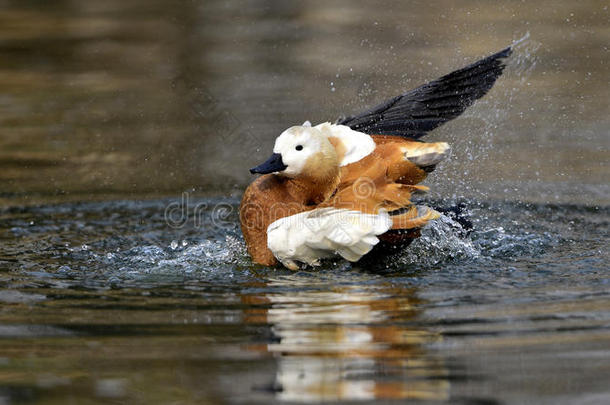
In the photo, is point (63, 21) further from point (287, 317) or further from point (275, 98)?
point (287, 317)

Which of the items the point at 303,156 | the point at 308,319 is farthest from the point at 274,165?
the point at 308,319

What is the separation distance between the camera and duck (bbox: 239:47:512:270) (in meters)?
5.17

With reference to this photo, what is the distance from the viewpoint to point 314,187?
5.43 meters

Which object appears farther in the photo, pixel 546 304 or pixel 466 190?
pixel 466 190

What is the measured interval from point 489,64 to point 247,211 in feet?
5.61

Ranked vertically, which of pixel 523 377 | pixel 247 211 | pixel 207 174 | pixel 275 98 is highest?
pixel 275 98

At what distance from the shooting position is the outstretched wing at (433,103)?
5711 millimetres

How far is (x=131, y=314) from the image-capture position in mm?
4508

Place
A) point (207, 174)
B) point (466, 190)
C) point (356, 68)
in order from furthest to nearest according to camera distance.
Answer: point (356, 68) → point (207, 174) → point (466, 190)

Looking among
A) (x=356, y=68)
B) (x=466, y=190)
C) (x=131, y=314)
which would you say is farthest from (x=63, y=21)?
(x=131, y=314)

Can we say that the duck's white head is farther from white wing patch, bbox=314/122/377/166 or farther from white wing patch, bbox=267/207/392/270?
white wing patch, bbox=267/207/392/270

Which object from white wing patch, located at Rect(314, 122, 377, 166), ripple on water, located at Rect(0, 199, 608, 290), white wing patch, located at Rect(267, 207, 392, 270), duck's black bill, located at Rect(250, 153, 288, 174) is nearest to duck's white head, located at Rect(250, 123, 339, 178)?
duck's black bill, located at Rect(250, 153, 288, 174)

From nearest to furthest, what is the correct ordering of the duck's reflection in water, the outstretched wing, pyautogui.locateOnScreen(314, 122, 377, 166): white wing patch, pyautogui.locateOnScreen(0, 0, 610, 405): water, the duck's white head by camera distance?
the duck's reflection in water
pyautogui.locateOnScreen(0, 0, 610, 405): water
the duck's white head
pyautogui.locateOnScreen(314, 122, 377, 166): white wing patch
the outstretched wing

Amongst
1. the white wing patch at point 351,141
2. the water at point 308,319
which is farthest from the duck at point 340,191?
the water at point 308,319
